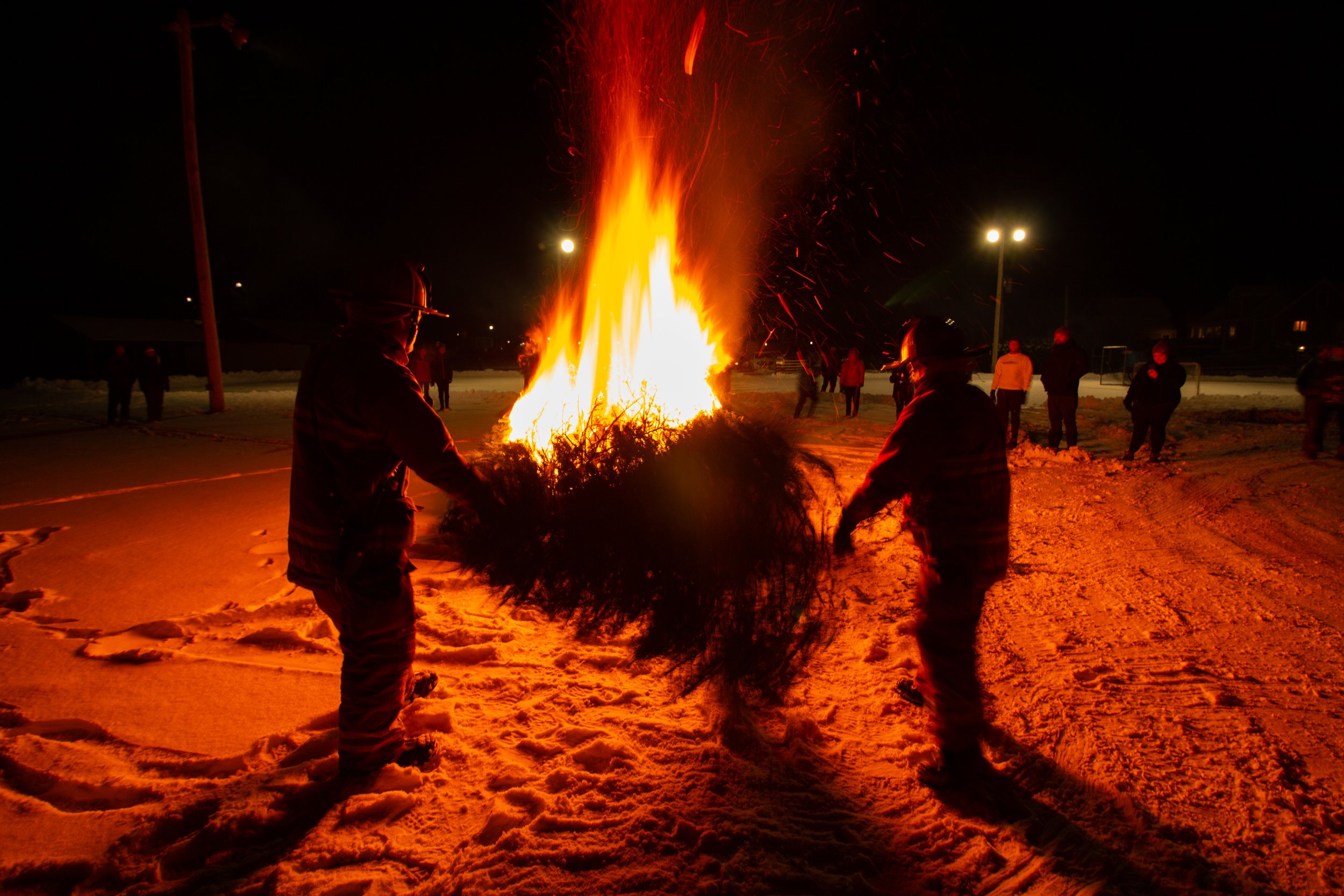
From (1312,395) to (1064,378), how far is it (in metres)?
3.11

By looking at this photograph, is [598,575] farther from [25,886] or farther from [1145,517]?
[1145,517]

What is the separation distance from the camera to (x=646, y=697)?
322 centimetres

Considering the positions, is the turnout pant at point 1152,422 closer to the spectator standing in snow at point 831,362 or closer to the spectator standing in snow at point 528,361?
the spectator standing in snow at point 831,362

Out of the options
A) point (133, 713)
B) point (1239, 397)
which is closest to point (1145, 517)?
point (133, 713)

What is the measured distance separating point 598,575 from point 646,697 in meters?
0.85

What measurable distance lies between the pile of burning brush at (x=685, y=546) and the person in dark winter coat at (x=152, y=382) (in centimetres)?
1419

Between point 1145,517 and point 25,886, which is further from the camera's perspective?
point 1145,517

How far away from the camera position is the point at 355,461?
250 cm

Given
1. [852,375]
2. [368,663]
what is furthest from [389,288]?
[852,375]

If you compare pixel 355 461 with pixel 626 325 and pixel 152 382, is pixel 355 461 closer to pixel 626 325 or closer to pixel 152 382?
pixel 626 325

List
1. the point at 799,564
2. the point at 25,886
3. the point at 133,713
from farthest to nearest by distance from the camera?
the point at 799,564 < the point at 133,713 < the point at 25,886

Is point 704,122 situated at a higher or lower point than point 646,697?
higher

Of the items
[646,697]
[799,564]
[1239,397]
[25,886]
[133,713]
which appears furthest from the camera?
[1239,397]

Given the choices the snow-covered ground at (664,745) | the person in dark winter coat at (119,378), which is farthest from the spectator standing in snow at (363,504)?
the person in dark winter coat at (119,378)
